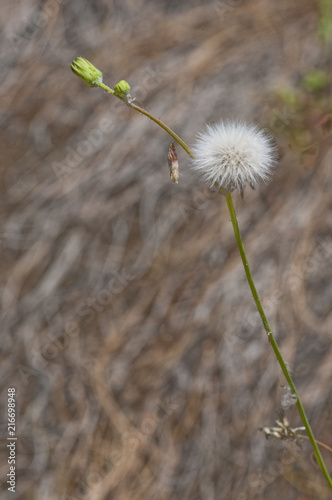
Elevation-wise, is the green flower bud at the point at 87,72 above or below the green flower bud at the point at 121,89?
above

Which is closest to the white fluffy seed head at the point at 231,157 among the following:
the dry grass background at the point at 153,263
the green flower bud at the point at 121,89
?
the green flower bud at the point at 121,89

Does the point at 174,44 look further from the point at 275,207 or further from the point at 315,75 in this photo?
the point at 275,207

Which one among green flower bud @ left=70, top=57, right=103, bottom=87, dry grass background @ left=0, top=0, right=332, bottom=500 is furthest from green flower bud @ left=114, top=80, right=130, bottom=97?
dry grass background @ left=0, top=0, right=332, bottom=500

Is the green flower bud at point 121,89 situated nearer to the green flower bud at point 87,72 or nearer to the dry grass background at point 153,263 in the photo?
the green flower bud at point 87,72

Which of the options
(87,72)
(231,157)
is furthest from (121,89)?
(231,157)

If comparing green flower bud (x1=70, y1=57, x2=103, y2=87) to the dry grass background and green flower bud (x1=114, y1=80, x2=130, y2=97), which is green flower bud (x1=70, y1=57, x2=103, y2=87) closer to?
green flower bud (x1=114, y1=80, x2=130, y2=97)

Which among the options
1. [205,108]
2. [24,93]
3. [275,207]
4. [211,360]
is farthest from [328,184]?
[24,93]

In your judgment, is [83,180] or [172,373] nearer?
[172,373]

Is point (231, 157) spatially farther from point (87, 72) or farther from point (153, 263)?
point (153, 263)
